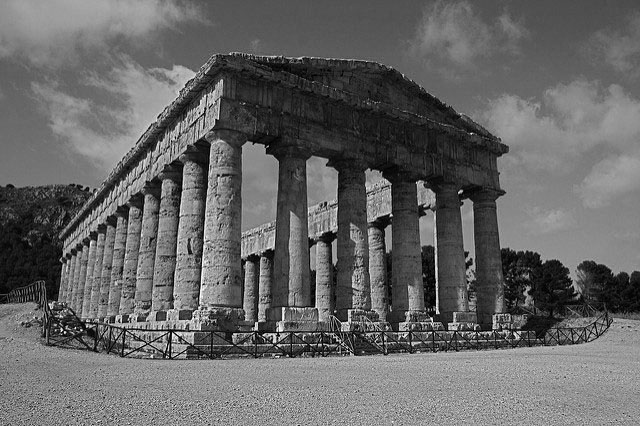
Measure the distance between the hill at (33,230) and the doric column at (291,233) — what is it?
229 feet

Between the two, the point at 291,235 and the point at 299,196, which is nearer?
the point at 291,235

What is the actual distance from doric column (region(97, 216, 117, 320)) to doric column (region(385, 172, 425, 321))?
749 inches

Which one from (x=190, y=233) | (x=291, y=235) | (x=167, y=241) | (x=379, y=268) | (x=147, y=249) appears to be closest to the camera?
(x=291, y=235)

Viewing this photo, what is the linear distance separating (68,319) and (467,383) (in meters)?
19.1

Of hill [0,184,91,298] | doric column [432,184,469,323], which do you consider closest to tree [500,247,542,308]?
doric column [432,184,469,323]

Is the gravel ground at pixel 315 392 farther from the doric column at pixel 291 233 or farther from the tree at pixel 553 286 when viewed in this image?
the tree at pixel 553 286

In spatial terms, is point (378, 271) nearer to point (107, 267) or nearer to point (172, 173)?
point (172, 173)

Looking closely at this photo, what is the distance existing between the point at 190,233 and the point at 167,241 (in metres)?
3.31

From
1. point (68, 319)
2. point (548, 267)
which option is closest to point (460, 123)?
point (68, 319)

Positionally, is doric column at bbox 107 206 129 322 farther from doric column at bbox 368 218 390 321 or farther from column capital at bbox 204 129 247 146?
doric column at bbox 368 218 390 321

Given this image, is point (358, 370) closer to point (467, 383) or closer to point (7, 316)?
point (467, 383)

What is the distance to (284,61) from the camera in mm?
21531

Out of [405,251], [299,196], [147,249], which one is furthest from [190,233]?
[405,251]

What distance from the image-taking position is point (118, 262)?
31406 mm
